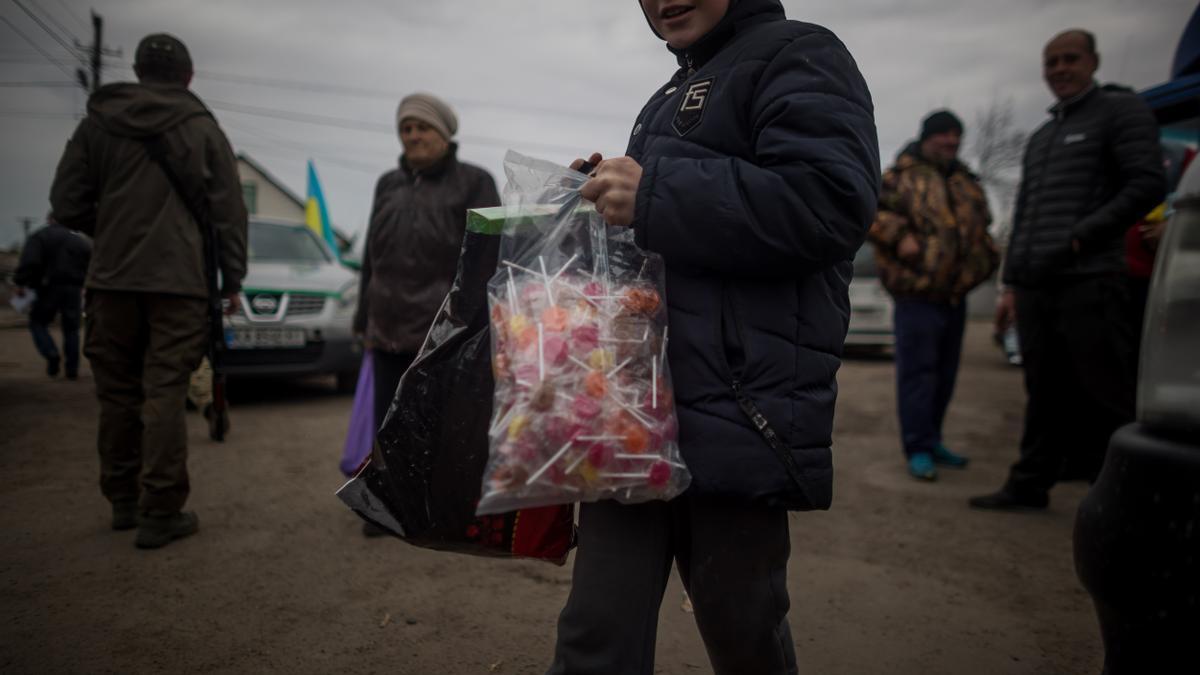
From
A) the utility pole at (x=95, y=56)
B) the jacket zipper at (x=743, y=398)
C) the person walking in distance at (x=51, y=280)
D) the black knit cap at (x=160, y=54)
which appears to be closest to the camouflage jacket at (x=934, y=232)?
the jacket zipper at (x=743, y=398)

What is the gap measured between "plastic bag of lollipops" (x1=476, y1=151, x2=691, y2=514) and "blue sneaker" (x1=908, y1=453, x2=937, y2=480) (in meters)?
3.74

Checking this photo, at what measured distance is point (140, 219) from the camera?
3.23 metres

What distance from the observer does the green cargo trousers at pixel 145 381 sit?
10.5 feet

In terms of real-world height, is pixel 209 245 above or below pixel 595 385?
above

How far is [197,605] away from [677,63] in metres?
2.50

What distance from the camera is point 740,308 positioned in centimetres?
143

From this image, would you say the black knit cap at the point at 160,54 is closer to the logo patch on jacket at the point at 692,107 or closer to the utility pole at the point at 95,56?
the logo patch on jacket at the point at 692,107

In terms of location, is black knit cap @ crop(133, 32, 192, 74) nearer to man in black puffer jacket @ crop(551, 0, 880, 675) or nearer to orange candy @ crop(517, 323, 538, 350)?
man in black puffer jacket @ crop(551, 0, 880, 675)

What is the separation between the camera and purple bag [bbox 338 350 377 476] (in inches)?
A: 149

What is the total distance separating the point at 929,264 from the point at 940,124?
105cm

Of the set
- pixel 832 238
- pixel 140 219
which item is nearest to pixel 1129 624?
pixel 832 238

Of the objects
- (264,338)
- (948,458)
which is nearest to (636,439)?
(948,458)

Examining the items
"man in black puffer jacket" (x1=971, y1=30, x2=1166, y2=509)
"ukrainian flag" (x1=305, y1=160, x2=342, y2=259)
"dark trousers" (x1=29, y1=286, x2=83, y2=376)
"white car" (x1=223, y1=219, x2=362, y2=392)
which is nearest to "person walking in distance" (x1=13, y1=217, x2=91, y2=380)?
"dark trousers" (x1=29, y1=286, x2=83, y2=376)

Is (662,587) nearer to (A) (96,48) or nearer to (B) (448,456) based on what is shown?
(B) (448,456)
